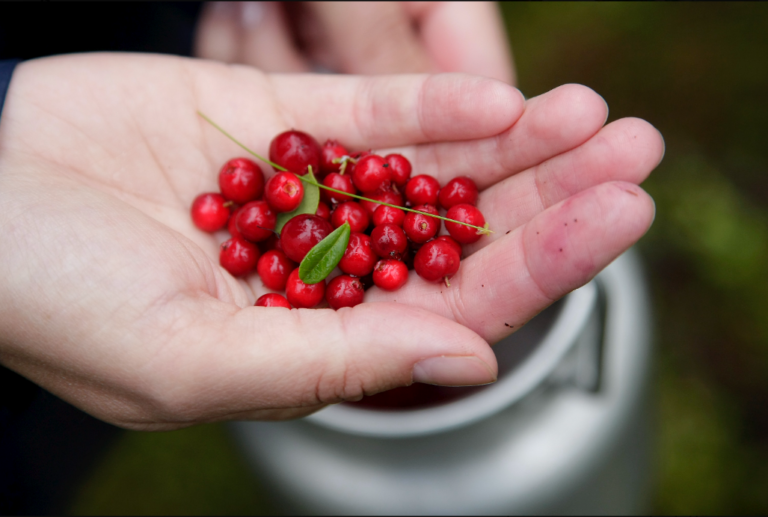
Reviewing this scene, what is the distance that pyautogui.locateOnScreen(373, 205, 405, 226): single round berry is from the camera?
3.54 m

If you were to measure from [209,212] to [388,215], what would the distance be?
3.96ft

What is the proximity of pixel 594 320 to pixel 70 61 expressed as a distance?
4118mm

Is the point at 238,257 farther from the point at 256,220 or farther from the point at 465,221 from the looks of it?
the point at 465,221

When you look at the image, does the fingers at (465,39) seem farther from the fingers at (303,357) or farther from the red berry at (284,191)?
the fingers at (303,357)

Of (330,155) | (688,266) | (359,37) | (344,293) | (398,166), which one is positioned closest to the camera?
(344,293)

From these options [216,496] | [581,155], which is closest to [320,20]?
[581,155]

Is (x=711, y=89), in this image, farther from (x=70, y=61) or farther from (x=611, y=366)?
(x=70, y=61)

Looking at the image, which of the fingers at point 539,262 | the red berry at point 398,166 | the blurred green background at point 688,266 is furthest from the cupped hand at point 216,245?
the blurred green background at point 688,266

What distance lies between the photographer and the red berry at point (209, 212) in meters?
3.67

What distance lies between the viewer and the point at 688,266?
6.14 m

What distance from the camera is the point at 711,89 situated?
22.3ft

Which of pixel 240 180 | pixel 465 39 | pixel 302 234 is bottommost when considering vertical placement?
pixel 302 234

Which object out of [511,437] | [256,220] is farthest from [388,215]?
[511,437]

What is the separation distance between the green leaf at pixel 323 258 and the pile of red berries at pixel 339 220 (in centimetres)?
15
